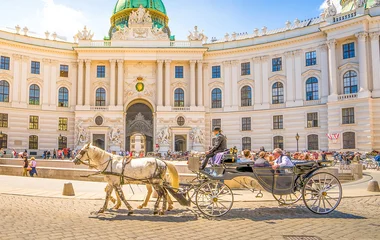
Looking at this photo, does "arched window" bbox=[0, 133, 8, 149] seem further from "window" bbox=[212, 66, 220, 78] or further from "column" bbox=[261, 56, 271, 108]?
"column" bbox=[261, 56, 271, 108]

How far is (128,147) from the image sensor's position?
50.9 m

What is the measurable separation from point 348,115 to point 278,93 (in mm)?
10366

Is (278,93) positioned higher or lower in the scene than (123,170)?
higher

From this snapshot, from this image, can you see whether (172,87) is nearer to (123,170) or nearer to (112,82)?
(112,82)

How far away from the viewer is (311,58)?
4494 cm

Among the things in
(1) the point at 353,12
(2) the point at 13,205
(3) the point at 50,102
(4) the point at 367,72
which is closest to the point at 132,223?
(2) the point at 13,205

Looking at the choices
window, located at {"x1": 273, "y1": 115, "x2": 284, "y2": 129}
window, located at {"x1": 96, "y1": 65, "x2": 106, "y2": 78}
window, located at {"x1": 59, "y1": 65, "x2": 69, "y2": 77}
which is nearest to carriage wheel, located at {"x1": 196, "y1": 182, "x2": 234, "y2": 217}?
window, located at {"x1": 273, "y1": 115, "x2": 284, "y2": 129}

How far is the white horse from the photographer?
10.9 metres

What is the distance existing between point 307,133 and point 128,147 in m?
25.6

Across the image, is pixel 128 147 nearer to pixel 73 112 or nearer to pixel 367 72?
pixel 73 112

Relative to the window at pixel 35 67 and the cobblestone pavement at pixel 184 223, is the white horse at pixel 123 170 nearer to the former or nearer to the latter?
the cobblestone pavement at pixel 184 223

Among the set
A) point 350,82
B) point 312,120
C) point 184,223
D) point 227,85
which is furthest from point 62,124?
point 184,223

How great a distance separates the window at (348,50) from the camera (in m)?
41.2

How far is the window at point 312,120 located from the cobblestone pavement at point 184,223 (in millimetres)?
32770
